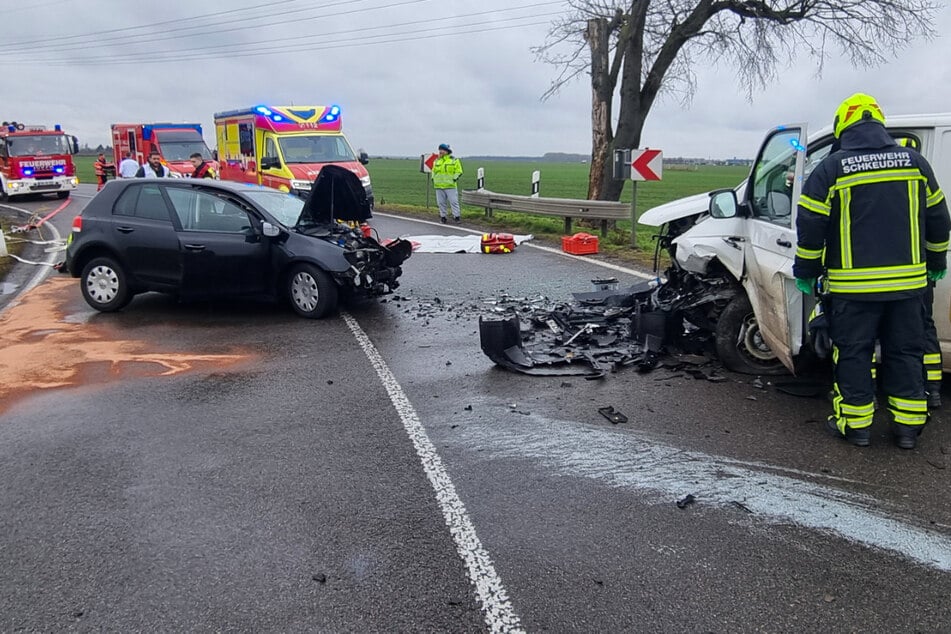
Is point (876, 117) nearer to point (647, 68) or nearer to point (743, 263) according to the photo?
point (743, 263)

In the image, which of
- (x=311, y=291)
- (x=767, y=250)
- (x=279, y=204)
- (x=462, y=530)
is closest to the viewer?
(x=462, y=530)

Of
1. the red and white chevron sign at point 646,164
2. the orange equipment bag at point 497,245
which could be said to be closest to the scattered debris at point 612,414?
the orange equipment bag at point 497,245

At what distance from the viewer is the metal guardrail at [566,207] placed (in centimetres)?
1464

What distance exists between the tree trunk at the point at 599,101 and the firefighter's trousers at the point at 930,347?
13720 millimetres

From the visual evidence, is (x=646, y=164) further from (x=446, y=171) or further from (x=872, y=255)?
(x=872, y=255)

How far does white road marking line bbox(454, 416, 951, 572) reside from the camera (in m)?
3.51

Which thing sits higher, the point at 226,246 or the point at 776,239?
the point at 776,239

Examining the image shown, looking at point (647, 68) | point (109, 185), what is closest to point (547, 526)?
point (109, 185)

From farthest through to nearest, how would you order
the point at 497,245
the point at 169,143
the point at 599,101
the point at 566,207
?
1. the point at 169,143
2. the point at 599,101
3. the point at 566,207
4. the point at 497,245

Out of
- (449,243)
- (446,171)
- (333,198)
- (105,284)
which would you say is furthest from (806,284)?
(446,171)

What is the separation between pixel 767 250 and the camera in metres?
5.33

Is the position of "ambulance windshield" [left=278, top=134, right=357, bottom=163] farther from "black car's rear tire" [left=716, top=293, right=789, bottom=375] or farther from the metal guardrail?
"black car's rear tire" [left=716, top=293, right=789, bottom=375]

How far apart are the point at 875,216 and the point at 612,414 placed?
207cm

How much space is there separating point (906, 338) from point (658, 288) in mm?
3255
